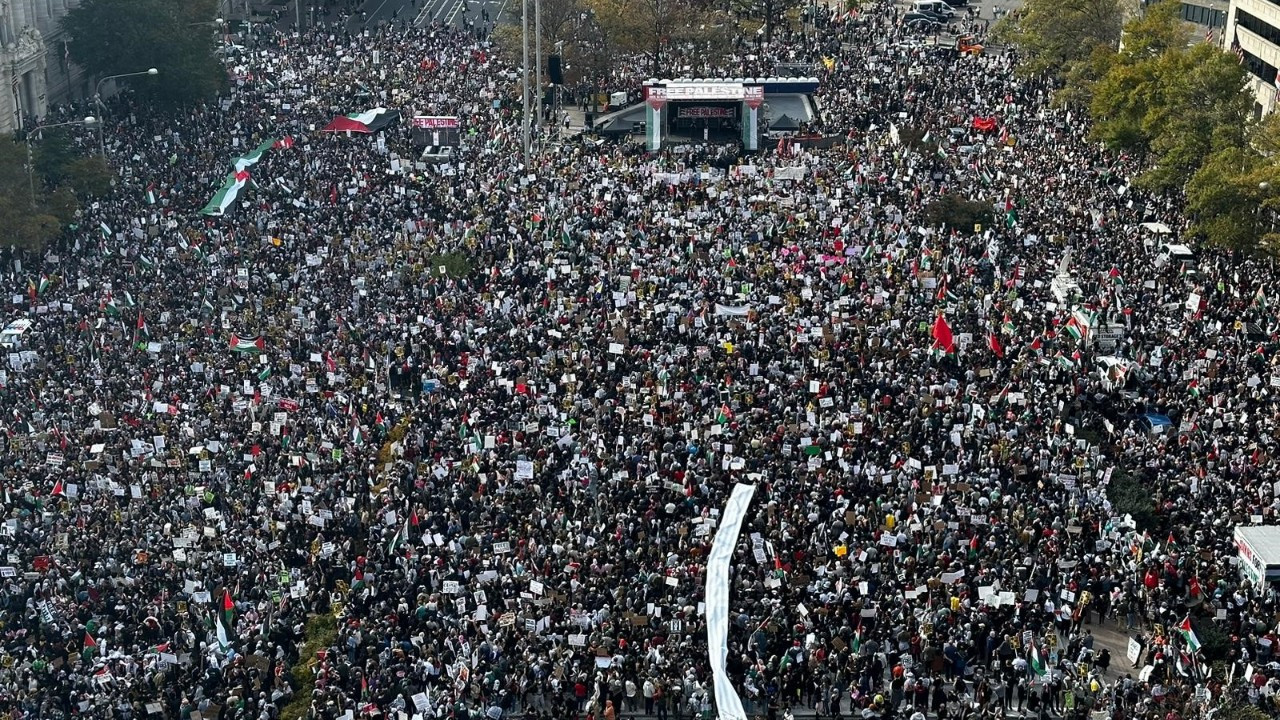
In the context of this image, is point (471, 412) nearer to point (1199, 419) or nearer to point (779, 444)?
point (779, 444)

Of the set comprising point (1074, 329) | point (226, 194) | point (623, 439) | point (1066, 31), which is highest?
point (1066, 31)

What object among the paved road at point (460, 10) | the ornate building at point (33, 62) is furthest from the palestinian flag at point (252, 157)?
the paved road at point (460, 10)

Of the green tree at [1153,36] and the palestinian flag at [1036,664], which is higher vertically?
the green tree at [1153,36]

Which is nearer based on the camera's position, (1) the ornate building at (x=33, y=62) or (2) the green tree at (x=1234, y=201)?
(2) the green tree at (x=1234, y=201)

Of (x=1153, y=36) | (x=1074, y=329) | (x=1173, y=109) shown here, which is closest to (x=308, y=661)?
(x=1074, y=329)

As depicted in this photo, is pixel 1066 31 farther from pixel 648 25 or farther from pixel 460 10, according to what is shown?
pixel 460 10

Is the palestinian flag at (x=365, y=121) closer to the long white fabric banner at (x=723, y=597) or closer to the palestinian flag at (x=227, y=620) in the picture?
the long white fabric banner at (x=723, y=597)
